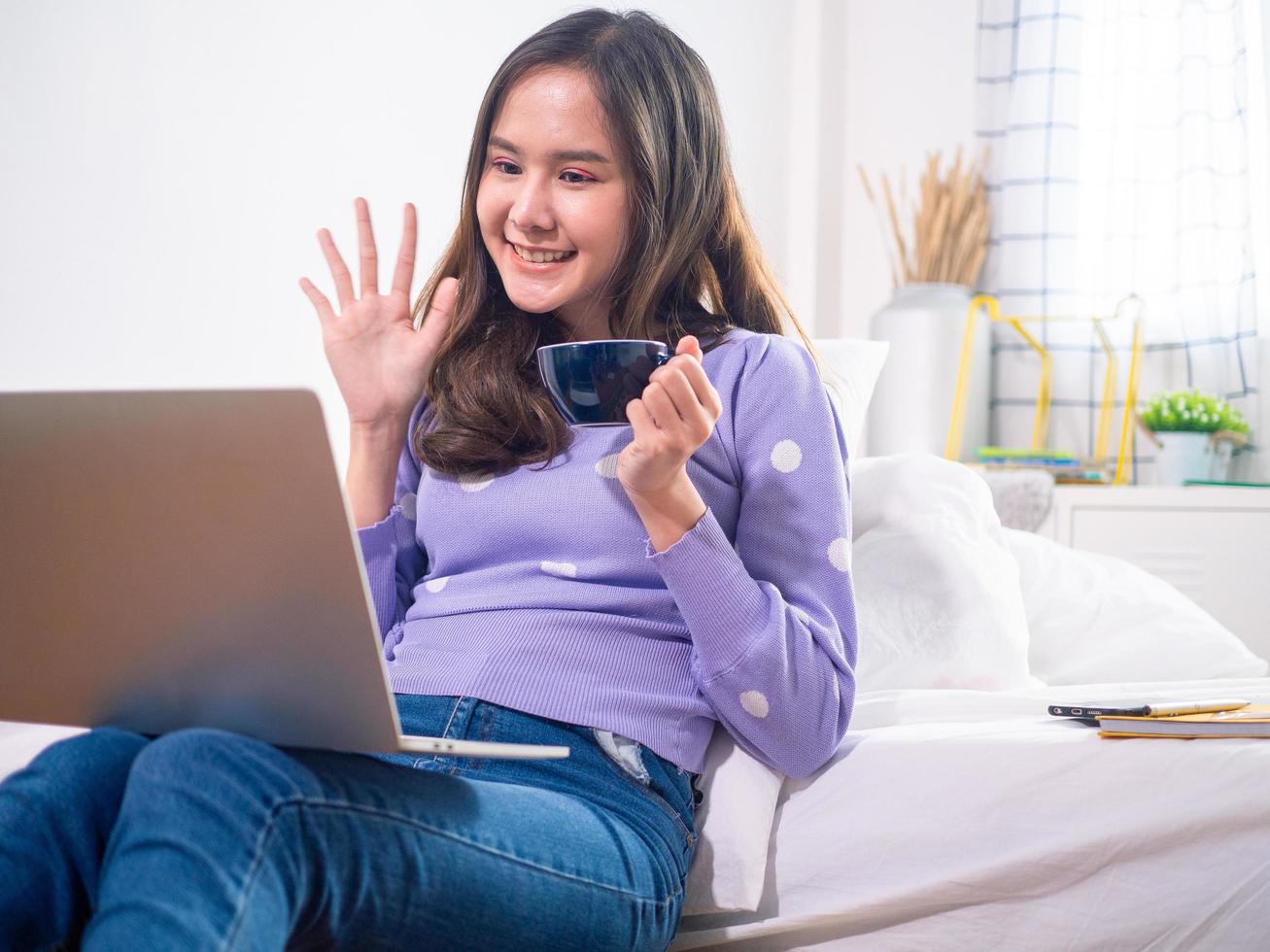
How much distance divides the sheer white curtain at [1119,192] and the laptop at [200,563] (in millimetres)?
2567

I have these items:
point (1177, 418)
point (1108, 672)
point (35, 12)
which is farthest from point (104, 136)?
point (1177, 418)

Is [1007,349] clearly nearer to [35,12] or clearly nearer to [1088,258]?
[1088,258]

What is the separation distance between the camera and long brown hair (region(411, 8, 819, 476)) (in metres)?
1.17

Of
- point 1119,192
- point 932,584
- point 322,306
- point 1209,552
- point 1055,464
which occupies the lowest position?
point 1209,552

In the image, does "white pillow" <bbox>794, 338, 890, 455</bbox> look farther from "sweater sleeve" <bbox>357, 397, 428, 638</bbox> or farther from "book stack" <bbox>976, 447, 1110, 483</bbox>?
"book stack" <bbox>976, 447, 1110, 483</bbox>

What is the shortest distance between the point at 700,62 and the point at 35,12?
31.7 inches

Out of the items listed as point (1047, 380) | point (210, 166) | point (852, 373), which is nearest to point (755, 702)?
point (852, 373)

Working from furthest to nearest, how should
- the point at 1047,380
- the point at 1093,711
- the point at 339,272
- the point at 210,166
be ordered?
1. the point at 1047,380
2. the point at 210,166
3. the point at 339,272
4. the point at 1093,711

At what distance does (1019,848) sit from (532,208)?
2.26 feet

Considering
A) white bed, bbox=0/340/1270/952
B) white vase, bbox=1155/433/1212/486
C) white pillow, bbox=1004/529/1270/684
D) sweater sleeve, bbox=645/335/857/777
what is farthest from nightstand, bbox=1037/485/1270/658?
sweater sleeve, bbox=645/335/857/777

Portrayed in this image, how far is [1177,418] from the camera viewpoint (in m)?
2.69

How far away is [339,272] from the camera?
1.25 m

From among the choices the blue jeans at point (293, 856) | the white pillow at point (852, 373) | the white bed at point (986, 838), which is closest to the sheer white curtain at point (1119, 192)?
the white pillow at point (852, 373)

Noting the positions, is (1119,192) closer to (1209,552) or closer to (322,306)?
(1209,552)
